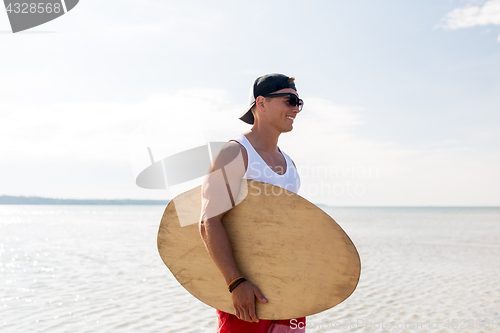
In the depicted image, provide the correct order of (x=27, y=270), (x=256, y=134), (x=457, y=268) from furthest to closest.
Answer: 1. (x=457, y=268)
2. (x=27, y=270)
3. (x=256, y=134)

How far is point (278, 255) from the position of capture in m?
1.85

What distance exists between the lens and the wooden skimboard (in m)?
1.77

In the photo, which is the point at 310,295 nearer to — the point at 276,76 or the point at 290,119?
the point at 290,119

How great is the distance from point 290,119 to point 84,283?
595 cm

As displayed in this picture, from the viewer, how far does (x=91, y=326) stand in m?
4.59

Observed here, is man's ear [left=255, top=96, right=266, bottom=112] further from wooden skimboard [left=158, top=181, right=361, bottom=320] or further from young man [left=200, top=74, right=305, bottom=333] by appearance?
wooden skimboard [left=158, top=181, right=361, bottom=320]

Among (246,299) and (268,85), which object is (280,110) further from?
(246,299)

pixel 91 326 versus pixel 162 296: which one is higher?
pixel 91 326

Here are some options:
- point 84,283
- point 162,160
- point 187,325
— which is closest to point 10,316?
point 84,283

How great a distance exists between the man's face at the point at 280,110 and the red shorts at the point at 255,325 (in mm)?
1023

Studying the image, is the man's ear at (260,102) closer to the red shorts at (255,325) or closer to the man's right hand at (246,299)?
the man's right hand at (246,299)

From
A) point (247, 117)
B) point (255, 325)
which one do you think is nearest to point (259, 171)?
point (247, 117)

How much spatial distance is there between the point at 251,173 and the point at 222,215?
0.26 m

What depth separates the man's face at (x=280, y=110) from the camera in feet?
6.93
